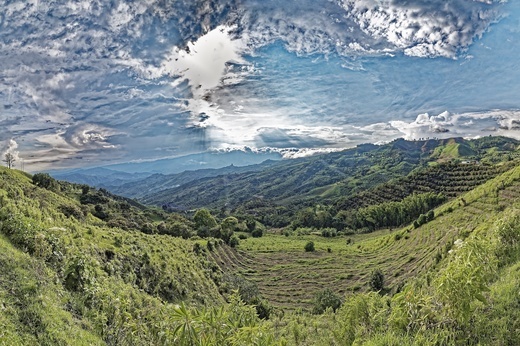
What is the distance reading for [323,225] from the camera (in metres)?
139

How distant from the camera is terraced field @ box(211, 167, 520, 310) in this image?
50812mm

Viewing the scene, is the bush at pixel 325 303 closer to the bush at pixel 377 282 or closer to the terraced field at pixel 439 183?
the bush at pixel 377 282

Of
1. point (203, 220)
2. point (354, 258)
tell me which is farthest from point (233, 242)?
point (354, 258)

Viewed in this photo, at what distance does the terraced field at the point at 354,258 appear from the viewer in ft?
167

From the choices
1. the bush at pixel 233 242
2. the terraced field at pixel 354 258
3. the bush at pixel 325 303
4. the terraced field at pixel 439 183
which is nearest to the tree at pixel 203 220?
the bush at pixel 233 242

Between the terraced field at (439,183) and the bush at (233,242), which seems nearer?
the bush at (233,242)

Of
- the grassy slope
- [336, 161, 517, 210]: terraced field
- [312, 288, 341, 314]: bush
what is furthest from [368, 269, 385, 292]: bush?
[336, 161, 517, 210]: terraced field

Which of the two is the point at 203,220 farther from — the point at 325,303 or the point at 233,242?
the point at 325,303

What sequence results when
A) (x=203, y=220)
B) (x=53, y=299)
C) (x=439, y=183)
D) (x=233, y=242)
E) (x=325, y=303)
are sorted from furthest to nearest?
(x=439, y=183), (x=203, y=220), (x=233, y=242), (x=325, y=303), (x=53, y=299)

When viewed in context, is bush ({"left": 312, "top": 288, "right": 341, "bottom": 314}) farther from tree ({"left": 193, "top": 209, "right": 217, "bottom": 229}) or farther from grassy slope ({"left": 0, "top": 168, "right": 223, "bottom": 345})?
tree ({"left": 193, "top": 209, "right": 217, "bottom": 229})

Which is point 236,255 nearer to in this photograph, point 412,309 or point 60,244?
point 60,244

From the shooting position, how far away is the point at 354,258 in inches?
2827

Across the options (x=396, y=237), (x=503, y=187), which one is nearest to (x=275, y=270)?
(x=396, y=237)

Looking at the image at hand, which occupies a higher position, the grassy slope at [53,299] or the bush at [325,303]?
the grassy slope at [53,299]
